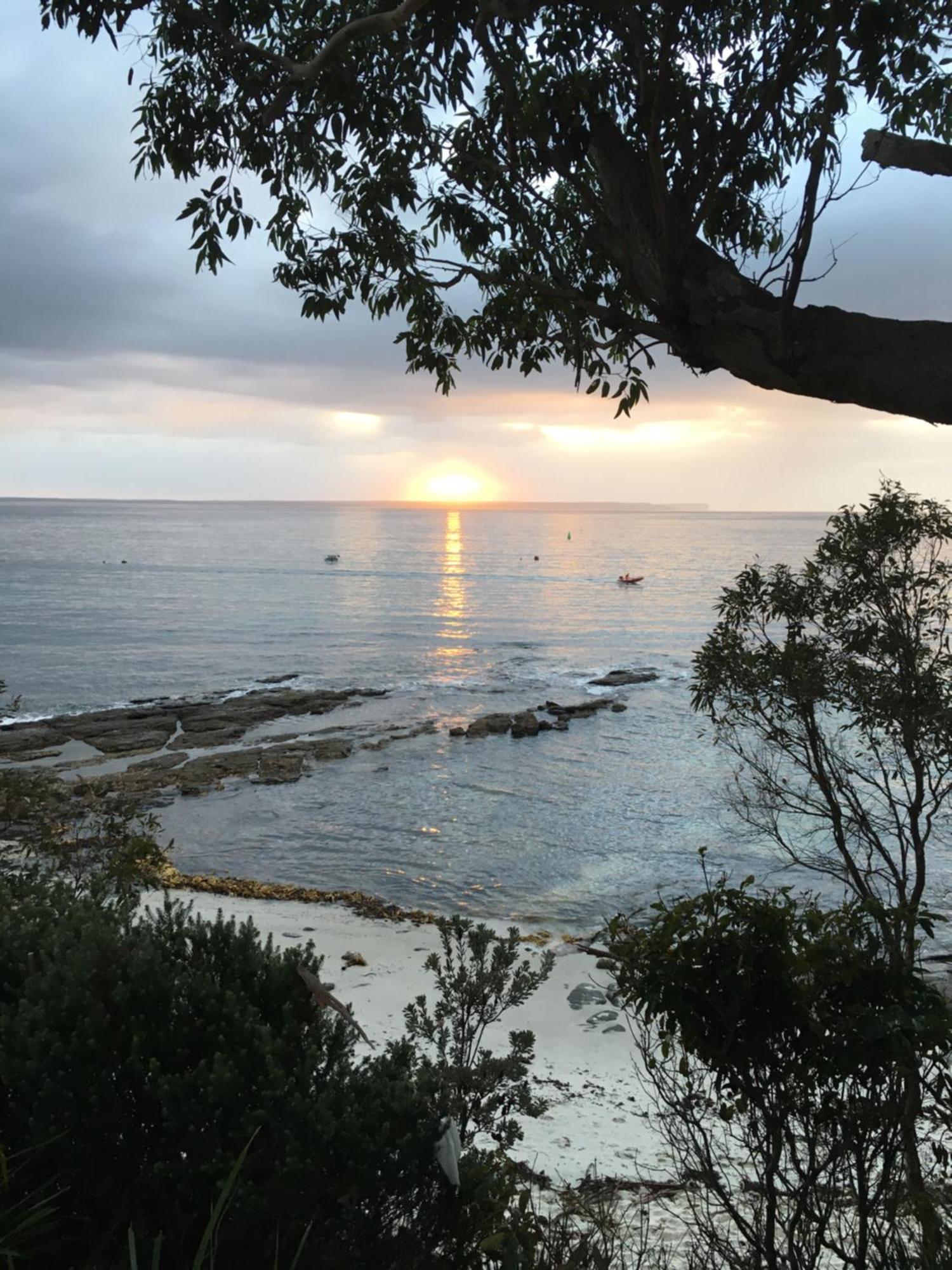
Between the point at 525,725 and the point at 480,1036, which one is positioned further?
the point at 525,725

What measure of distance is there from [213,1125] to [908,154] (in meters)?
3.95

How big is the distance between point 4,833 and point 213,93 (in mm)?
5128

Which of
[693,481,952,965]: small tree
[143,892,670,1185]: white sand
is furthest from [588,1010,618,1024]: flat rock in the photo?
[693,481,952,965]: small tree

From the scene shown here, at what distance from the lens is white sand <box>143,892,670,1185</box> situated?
7.04 metres

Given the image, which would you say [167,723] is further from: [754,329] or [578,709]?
[754,329]

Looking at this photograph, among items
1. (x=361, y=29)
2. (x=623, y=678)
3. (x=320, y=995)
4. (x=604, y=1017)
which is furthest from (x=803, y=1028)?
(x=623, y=678)

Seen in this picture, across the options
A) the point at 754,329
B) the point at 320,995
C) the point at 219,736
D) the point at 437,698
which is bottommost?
the point at 219,736

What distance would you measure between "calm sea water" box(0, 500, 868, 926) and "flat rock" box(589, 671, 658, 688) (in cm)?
74

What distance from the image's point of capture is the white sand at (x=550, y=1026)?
704cm

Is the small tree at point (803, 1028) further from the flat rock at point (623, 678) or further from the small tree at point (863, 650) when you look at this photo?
the flat rock at point (623, 678)

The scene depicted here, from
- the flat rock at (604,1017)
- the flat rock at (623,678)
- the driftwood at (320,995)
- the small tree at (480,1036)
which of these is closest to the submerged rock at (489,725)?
the flat rock at (623,678)

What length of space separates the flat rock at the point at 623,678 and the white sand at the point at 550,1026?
2169 cm

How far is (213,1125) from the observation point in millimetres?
2525

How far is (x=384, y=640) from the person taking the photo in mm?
44000
